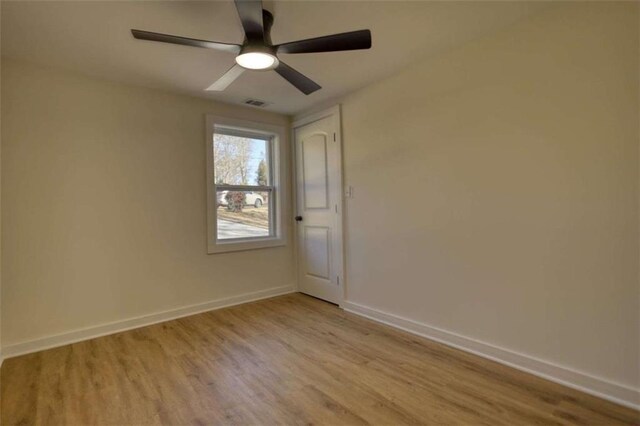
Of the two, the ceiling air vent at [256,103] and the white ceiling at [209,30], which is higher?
the ceiling air vent at [256,103]

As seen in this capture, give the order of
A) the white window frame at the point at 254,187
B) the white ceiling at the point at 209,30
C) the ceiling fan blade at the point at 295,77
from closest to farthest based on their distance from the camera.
Answer: 1. the white ceiling at the point at 209,30
2. the ceiling fan blade at the point at 295,77
3. the white window frame at the point at 254,187

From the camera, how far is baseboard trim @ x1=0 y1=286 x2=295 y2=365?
8.21 ft

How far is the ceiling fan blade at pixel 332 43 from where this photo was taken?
1.65 meters

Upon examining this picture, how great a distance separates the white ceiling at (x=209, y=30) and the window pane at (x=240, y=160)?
0.90 m

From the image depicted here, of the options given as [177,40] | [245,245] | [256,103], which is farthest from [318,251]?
[177,40]

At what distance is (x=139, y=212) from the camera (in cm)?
306

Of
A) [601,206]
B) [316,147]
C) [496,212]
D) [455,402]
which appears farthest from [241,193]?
[601,206]

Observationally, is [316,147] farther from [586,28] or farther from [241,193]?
[586,28]

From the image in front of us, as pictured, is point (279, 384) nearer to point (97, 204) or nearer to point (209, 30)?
point (97, 204)

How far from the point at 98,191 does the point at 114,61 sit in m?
1.11

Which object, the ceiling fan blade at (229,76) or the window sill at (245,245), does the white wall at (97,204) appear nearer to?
the window sill at (245,245)

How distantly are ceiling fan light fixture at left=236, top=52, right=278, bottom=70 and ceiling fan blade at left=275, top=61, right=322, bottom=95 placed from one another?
6 cm

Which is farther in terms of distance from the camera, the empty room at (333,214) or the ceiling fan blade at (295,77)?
the ceiling fan blade at (295,77)

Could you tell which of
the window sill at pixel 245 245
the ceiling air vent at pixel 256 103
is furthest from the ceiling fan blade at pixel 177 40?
the window sill at pixel 245 245
